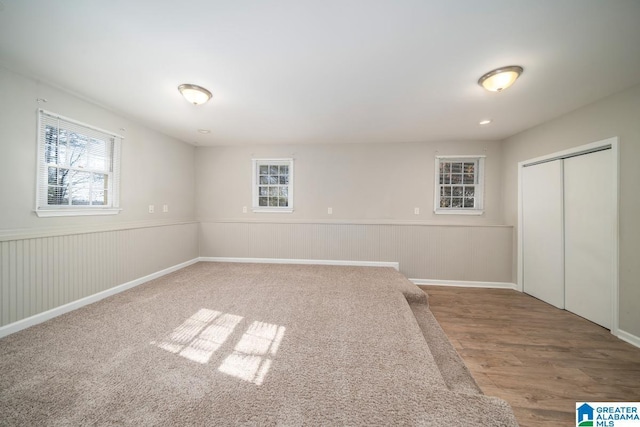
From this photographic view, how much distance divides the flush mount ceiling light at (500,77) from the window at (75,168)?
4.45 metres

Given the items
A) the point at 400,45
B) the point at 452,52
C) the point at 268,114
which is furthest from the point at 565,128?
the point at 268,114

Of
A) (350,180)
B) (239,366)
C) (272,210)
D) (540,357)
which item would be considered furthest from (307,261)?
(540,357)

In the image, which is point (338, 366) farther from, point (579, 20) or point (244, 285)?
point (579, 20)

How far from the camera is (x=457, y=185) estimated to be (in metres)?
4.26

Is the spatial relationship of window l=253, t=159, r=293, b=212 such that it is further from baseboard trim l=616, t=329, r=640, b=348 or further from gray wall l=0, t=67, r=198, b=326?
baseboard trim l=616, t=329, r=640, b=348

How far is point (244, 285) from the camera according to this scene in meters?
3.18

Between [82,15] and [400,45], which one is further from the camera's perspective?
[400,45]

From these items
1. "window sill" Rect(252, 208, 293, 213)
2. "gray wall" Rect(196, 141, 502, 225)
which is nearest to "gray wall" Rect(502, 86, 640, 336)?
"gray wall" Rect(196, 141, 502, 225)

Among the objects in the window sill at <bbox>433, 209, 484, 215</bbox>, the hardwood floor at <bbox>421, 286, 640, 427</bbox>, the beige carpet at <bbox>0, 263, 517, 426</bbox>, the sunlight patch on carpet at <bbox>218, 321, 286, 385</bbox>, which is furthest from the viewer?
the window sill at <bbox>433, 209, 484, 215</bbox>

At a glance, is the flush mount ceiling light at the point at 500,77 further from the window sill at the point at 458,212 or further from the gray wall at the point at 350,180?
the window sill at the point at 458,212

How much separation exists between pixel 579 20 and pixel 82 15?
11.0 feet

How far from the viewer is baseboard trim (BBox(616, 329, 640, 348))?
7.27 feet

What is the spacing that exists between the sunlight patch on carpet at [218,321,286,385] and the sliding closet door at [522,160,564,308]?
3.87m

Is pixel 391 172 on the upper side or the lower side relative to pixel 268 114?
lower
